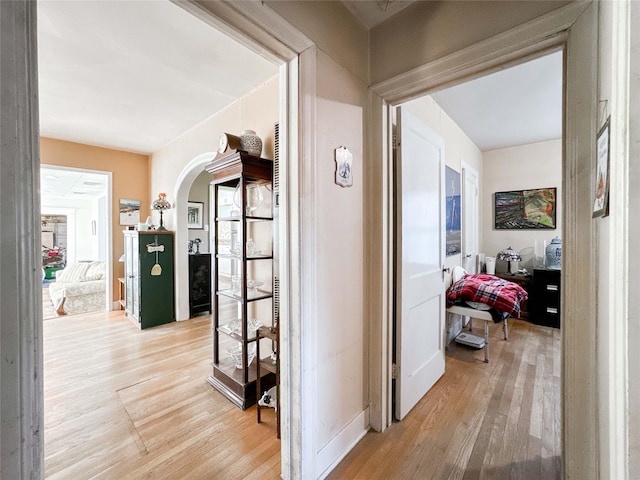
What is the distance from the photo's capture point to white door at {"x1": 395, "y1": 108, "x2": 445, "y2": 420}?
1.83 meters

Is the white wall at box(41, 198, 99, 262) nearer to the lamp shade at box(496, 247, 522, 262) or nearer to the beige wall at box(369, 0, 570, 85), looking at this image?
the beige wall at box(369, 0, 570, 85)

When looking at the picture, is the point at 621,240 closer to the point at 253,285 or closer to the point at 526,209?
the point at 253,285

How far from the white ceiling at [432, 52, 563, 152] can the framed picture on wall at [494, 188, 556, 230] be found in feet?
2.87

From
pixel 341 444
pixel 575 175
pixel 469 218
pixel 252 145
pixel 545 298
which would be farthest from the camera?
pixel 469 218

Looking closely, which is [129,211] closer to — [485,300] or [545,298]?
[485,300]

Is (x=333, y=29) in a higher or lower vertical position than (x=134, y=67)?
lower

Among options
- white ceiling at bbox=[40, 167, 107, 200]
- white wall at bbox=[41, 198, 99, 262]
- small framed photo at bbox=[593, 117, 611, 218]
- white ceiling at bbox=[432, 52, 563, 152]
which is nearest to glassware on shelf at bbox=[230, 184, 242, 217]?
small framed photo at bbox=[593, 117, 611, 218]

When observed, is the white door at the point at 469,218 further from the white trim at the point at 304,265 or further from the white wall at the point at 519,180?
the white trim at the point at 304,265

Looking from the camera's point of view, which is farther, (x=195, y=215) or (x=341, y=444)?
(x=195, y=215)

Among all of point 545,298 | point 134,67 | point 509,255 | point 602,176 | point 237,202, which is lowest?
point 545,298

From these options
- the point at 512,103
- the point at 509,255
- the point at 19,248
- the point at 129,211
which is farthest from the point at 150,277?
the point at 509,255

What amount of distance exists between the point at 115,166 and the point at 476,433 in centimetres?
572

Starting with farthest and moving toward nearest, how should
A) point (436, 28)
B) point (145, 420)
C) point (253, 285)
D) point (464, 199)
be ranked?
point (464, 199)
point (253, 285)
point (145, 420)
point (436, 28)

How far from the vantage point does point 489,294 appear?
278cm
